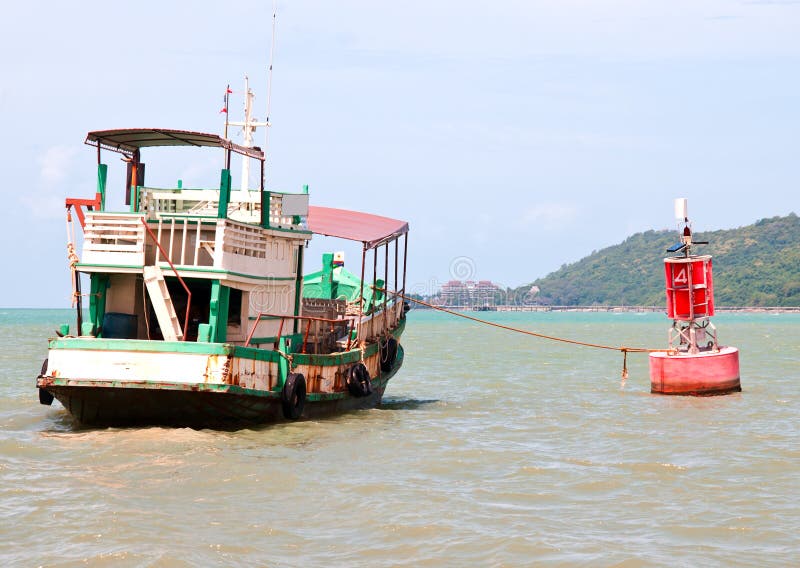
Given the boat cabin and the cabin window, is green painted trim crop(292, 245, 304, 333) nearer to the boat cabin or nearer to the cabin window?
the boat cabin

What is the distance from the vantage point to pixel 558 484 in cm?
1303

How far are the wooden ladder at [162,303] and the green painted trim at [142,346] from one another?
84 centimetres

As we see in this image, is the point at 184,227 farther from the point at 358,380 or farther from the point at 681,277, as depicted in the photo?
the point at 681,277

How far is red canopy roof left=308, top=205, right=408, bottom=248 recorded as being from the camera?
20.6 meters

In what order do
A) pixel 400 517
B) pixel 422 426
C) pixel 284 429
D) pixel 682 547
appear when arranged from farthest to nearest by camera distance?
pixel 422 426
pixel 284 429
pixel 400 517
pixel 682 547

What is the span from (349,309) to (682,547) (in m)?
14.7

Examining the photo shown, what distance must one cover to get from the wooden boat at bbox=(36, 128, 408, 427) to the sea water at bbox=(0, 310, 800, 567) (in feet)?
1.64

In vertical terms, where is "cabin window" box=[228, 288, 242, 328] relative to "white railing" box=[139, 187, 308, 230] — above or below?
below

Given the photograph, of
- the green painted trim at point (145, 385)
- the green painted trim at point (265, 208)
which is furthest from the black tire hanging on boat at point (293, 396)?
the green painted trim at point (265, 208)

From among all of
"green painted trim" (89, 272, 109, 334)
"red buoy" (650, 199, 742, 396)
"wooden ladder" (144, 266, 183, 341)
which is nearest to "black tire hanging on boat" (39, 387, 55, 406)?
"green painted trim" (89, 272, 109, 334)

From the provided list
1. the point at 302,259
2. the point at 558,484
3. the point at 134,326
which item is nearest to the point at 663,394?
the point at 302,259

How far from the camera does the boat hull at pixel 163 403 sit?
15.0 metres

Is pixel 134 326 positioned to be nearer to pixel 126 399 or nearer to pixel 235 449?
pixel 126 399

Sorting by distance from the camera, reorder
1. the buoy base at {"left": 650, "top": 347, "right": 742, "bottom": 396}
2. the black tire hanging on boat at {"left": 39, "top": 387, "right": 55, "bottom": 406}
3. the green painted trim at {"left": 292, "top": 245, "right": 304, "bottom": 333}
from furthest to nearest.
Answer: the buoy base at {"left": 650, "top": 347, "right": 742, "bottom": 396}
the green painted trim at {"left": 292, "top": 245, "right": 304, "bottom": 333}
the black tire hanging on boat at {"left": 39, "top": 387, "right": 55, "bottom": 406}
